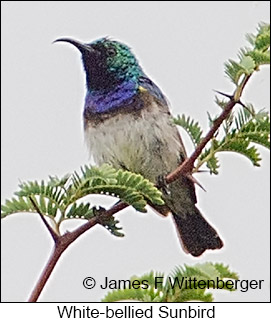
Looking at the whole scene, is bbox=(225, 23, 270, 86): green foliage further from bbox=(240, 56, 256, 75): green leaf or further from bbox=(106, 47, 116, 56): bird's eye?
bbox=(106, 47, 116, 56): bird's eye

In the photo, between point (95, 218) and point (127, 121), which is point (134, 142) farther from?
point (95, 218)

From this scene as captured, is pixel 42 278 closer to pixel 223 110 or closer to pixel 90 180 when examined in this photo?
pixel 90 180

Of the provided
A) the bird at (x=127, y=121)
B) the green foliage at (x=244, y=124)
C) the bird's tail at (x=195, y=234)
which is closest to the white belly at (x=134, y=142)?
the bird at (x=127, y=121)

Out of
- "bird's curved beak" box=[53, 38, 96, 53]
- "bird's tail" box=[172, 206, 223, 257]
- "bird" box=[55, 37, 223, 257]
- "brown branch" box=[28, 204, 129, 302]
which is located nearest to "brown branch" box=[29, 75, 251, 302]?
"brown branch" box=[28, 204, 129, 302]

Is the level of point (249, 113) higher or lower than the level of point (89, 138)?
lower
